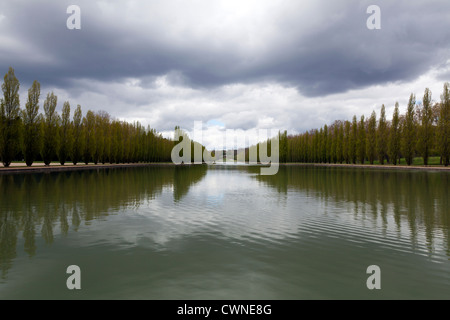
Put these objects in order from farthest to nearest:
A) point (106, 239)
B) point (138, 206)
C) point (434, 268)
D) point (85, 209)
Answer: point (138, 206) < point (85, 209) < point (106, 239) < point (434, 268)

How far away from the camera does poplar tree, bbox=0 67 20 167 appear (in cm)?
3734

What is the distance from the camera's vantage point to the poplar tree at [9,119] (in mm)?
37344

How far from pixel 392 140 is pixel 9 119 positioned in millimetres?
69293

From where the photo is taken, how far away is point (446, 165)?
4850cm

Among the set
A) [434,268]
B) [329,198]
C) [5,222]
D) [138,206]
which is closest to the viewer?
[434,268]

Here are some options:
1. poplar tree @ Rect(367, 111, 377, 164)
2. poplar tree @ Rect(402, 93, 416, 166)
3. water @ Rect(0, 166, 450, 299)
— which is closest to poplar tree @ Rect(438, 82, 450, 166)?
poplar tree @ Rect(402, 93, 416, 166)

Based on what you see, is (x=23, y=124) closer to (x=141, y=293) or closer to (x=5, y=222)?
(x=5, y=222)

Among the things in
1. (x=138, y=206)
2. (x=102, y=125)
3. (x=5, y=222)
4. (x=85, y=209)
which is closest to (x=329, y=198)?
(x=138, y=206)

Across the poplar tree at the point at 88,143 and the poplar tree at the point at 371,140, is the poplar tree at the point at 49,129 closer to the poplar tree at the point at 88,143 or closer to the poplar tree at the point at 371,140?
the poplar tree at the point at 88,143

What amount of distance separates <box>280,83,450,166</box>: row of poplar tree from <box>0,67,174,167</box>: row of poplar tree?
189 ft

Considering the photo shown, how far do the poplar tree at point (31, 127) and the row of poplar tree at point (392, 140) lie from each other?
65.5 m

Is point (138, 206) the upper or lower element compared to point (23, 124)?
lower

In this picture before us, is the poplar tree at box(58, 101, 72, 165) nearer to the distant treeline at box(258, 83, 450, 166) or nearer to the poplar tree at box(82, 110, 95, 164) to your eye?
the poplar tree at box(82, 110, 95, 164)

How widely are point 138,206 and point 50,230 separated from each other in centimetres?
464
